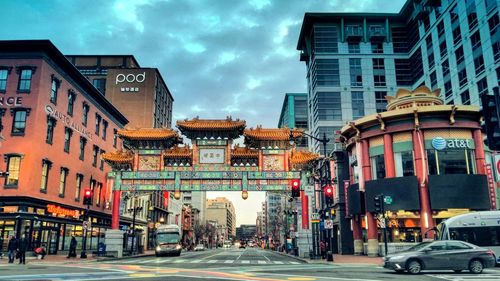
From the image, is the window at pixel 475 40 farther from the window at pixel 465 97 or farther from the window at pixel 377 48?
the window at pixel 377 48

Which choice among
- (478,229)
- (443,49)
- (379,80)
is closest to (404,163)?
(478,229)

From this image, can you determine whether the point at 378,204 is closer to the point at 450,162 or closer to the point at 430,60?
the point at 450,162

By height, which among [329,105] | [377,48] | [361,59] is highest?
[377,48]

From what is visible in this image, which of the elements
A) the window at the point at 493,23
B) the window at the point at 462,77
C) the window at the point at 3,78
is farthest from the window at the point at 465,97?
the window at the point at 3,78

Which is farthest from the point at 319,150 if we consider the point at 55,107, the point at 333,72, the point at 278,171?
the point at 55,107

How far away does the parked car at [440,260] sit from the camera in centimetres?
1747

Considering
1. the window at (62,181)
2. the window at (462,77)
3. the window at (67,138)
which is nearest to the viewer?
the window at (62,181)

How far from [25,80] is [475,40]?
52.4 metres

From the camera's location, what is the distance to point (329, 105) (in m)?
77.0

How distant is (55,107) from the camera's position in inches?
1503

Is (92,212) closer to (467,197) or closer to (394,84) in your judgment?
(467,197)

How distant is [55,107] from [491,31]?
49300 mm

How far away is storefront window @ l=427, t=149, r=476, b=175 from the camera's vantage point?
33.5 m

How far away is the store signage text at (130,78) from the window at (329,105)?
109 ft
